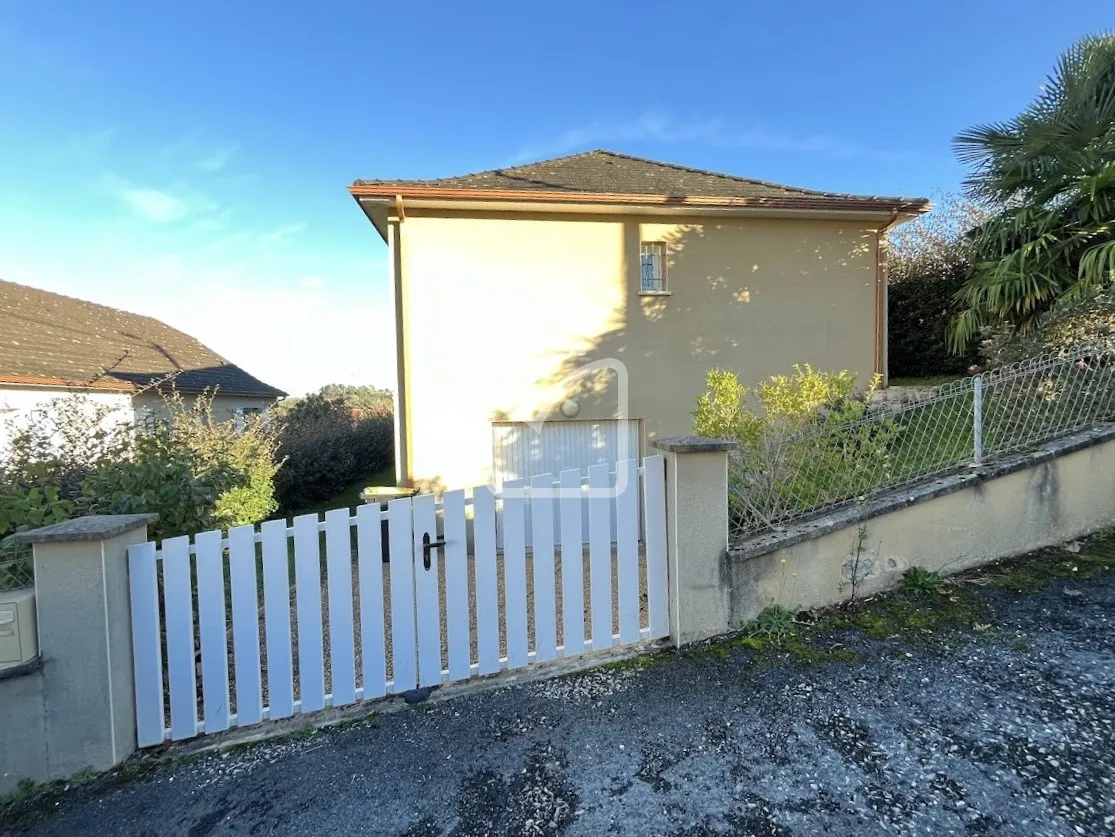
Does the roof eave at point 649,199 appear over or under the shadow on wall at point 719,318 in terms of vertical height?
over

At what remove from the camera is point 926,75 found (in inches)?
360

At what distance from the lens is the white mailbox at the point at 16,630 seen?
2.47 metres

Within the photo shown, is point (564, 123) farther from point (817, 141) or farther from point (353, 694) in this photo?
point (353, 694)

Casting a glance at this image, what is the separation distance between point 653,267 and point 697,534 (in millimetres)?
5701

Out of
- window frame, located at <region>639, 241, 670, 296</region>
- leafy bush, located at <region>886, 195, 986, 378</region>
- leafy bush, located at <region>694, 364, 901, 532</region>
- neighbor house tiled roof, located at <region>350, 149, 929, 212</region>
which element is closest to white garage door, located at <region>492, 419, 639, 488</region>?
window frame, located at <region>639, 241, 670, 296</region>

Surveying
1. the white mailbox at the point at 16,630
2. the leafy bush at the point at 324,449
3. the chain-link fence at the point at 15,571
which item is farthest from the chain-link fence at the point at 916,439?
the leafy bush at the point at 324,449

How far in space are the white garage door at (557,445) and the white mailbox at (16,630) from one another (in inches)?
217

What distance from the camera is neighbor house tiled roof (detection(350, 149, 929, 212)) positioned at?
7156mm

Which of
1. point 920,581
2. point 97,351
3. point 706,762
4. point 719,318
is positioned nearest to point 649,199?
point 719,318

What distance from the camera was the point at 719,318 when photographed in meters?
8.02

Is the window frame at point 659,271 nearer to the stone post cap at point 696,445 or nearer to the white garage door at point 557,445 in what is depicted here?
the white garage door at point 557,445

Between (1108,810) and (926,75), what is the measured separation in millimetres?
11652

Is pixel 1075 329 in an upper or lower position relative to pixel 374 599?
upper

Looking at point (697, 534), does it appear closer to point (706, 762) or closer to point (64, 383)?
point (706, 762)
